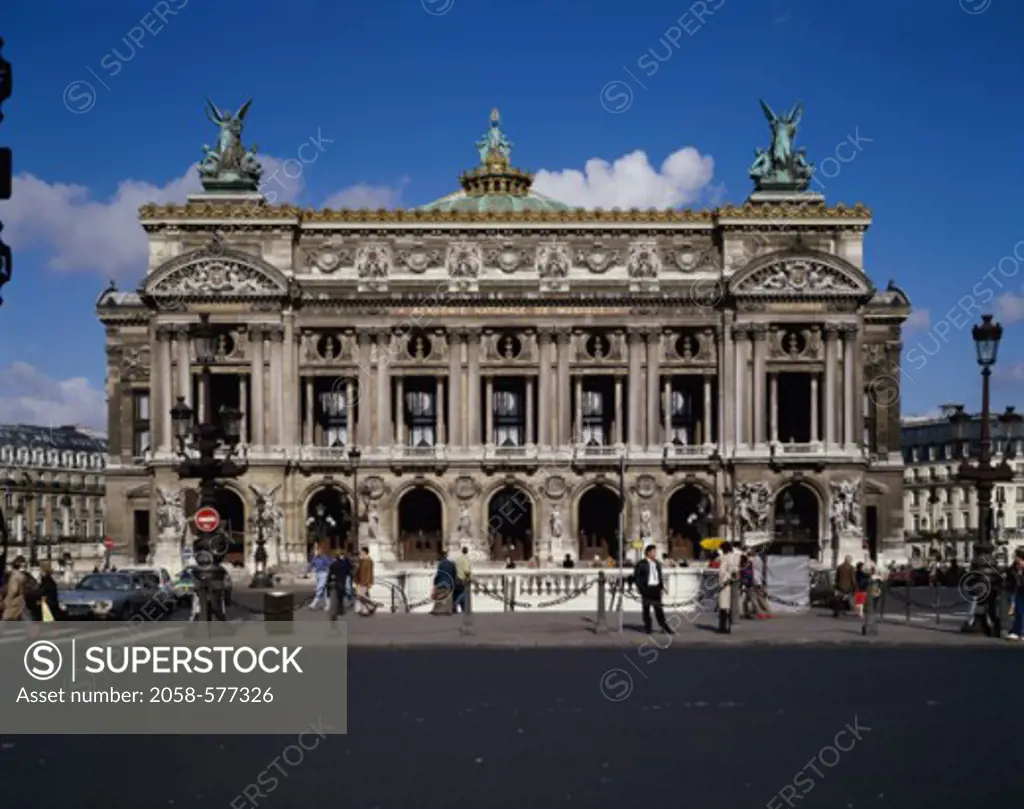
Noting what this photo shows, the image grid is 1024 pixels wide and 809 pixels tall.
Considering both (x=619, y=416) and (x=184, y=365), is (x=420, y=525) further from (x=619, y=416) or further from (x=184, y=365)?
(x=184, y=365)

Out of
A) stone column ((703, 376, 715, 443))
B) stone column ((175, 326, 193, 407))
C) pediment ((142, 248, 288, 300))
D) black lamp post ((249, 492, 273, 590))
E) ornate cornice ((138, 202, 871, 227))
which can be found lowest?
black lamp post ((249, 492, 273, 590))

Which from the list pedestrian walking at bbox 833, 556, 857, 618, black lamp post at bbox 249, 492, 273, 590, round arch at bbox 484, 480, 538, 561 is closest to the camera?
pedestrian walking at bbox 833, 556, 857, 618

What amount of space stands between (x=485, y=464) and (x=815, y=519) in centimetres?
1844

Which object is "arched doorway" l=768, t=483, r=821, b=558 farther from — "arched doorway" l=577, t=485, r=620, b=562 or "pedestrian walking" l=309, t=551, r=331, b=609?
"pedestrian walking" l=309, t=551, r=331, b=609

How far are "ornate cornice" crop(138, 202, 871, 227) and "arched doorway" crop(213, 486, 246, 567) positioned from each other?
49.6 ft

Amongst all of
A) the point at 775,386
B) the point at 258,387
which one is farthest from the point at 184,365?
the point at 775,386

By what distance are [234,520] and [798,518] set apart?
31214 millimetres

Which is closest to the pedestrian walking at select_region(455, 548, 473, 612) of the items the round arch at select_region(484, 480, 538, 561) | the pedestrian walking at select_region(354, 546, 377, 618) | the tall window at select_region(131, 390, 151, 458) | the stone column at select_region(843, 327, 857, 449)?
the pedestrian walking at select_region(354, 546, 377, 618)

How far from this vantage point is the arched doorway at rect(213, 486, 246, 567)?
293 feet

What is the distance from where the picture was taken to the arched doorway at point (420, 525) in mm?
92312

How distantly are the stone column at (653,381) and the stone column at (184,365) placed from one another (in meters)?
25.2

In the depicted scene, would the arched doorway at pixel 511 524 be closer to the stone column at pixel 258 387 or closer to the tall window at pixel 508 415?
the tall window at pixel 508 415

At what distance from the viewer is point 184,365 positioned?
90062 mm

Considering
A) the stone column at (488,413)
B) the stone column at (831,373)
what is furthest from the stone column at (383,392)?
the stone column at (831,373)
